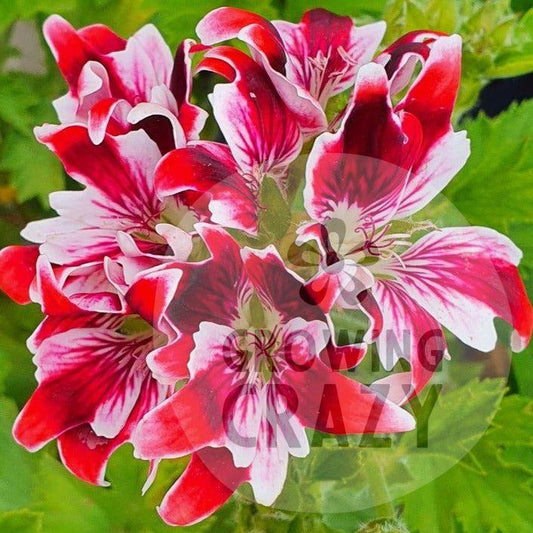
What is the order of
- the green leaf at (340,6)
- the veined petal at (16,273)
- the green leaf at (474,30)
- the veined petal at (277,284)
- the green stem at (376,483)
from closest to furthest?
the veined petal at (277,284), the veined petal at (16,273), the green stem at (376,483), the green leaf at (474,30), the green leaf at (340,6)

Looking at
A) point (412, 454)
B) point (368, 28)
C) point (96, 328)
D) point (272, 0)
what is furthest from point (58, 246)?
point (272, 0)

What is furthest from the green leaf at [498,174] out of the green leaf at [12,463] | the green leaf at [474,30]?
the green leaf at [12,463]

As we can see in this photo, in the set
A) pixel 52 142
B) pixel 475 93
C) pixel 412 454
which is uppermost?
pixel 52 142

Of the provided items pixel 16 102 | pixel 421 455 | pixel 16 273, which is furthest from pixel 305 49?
pixel 16 102

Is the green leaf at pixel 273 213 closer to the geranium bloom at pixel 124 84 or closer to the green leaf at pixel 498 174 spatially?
the geranium bloom at pixel 124 84

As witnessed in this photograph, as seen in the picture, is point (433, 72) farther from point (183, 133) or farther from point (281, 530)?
point (281, 530)

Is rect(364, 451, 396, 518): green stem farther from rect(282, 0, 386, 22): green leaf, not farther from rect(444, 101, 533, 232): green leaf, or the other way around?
rect(282, 0, 386, 22): green leaf

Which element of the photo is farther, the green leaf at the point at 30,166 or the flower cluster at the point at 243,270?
the green leaf at the point at 30,166
